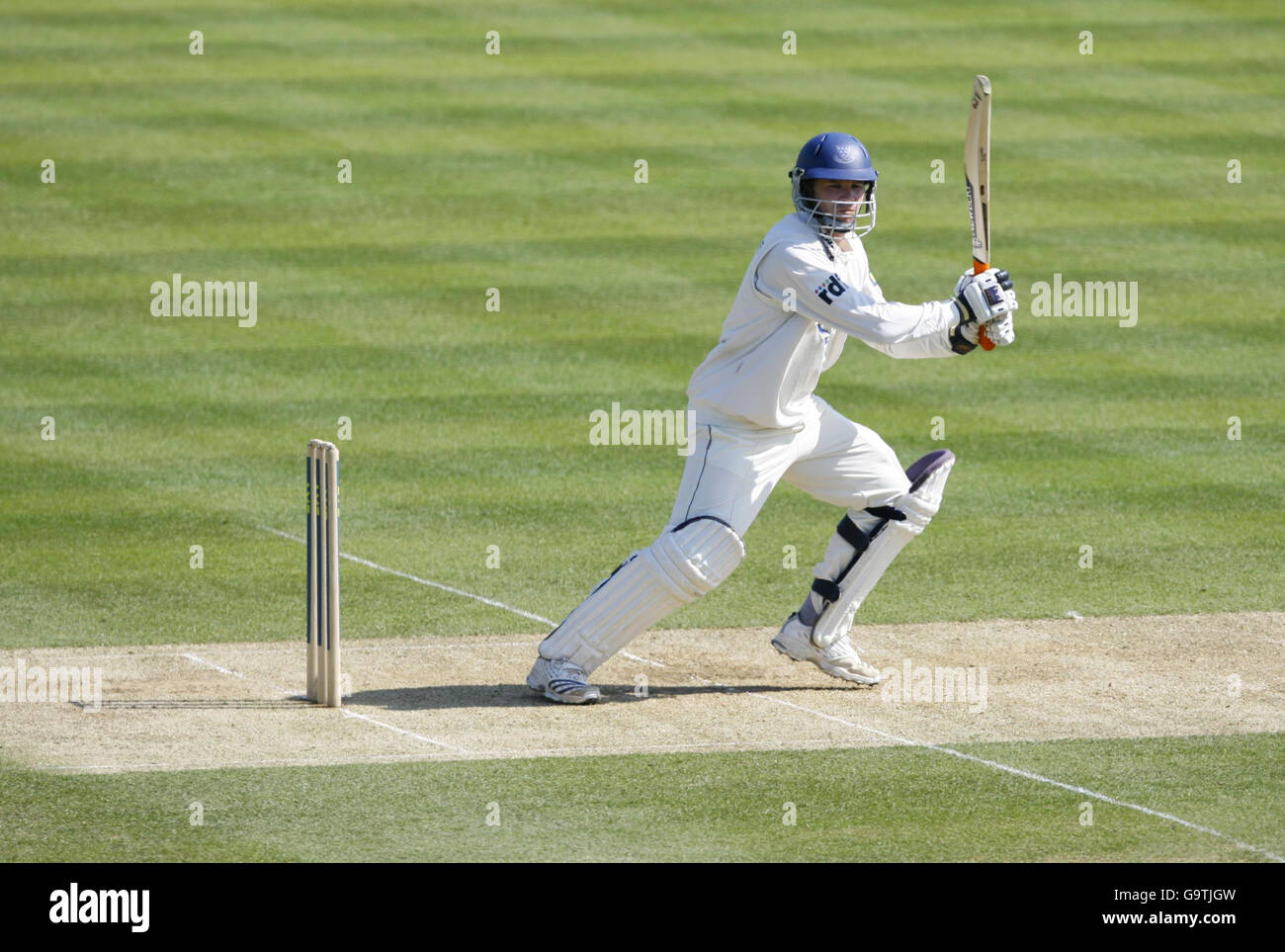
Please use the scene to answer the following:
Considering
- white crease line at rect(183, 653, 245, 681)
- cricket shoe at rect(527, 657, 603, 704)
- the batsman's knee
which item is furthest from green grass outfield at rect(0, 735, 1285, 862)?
white crease line at rect(183, 653, 245, 681)

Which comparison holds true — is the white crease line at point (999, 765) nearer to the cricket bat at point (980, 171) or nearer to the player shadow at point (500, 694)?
the player shadow at point (500, 694)

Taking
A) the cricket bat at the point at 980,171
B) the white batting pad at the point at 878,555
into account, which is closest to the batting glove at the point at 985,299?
the cricket bat at the point at 980,171

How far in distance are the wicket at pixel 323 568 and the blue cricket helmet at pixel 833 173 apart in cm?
231

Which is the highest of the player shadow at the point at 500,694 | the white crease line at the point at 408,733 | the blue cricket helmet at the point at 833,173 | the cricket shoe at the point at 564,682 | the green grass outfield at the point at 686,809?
the blue cricket helmet at the point at 833,173

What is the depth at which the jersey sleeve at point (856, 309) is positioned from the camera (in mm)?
7977

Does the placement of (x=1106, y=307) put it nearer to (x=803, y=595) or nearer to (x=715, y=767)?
(x=803, y=595)

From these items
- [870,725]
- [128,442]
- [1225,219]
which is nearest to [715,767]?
[870,725]

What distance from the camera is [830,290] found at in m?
8.01

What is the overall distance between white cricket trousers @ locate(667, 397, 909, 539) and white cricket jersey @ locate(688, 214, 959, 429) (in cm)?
9

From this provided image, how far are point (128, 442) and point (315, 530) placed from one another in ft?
17.6

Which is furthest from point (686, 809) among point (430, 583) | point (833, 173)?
point (430, 583)

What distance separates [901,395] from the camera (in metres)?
14.1

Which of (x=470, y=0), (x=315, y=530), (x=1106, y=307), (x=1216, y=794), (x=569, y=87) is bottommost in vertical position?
(x=1216, y=794)

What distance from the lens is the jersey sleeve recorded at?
7.98 metres
